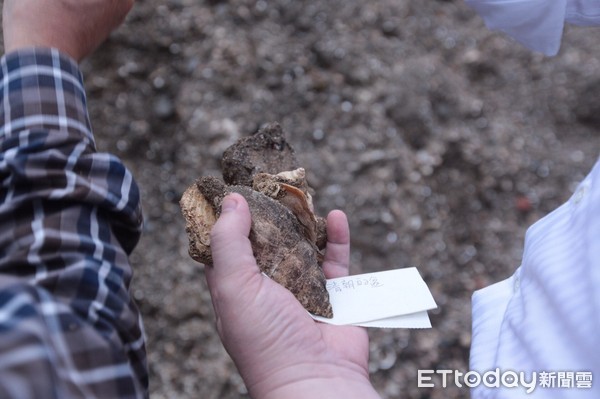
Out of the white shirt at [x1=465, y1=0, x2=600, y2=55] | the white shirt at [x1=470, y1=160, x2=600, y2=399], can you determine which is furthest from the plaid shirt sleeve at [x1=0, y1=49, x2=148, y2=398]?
the white shirt at [x1=465, y1=0, x2=600, y2=55]

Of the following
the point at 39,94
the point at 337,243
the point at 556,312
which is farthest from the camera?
the point at 337,243

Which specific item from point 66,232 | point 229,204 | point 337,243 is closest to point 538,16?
point 337,243

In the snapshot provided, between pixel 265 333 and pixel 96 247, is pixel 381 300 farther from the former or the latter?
pixel 96 247

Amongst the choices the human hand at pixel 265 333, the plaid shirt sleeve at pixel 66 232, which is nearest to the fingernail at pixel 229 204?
the human hand at pixel 265 333

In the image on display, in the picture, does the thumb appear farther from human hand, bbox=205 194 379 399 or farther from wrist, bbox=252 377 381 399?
wrist, bbox=252 377 381 399

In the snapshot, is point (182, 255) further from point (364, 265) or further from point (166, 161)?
point (364, 265)

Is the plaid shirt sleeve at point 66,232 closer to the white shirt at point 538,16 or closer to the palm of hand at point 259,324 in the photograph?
the palm of hand at point 259,324

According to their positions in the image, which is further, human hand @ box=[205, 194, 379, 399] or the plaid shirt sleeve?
human hand @ box=[205, 194, 379, 399]
